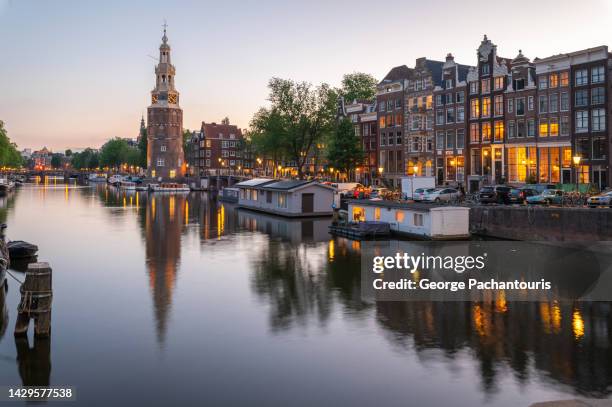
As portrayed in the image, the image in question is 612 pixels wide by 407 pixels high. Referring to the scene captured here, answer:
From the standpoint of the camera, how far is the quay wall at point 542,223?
41375 mm

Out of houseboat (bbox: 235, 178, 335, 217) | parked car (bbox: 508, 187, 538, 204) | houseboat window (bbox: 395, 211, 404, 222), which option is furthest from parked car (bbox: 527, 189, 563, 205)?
houseboat (bbox: 235, 178, 335, 217)

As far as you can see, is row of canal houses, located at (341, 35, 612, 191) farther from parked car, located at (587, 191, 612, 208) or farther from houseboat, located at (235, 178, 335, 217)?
parked car, located at (587, 191, 612, 208)

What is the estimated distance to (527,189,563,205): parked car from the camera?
2082 inches

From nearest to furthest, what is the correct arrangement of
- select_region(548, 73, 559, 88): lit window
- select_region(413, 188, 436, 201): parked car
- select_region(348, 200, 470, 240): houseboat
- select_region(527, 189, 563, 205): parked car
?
select_region(348, 200, 470, 240): houseboat → select_region(527, 189, 563, 205): parked car → select_region(413, 188, 436, 201): parked car → select_region(548, 73, 559, 88): lit window

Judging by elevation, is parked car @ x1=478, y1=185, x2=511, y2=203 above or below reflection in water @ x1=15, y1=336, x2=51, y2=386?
above

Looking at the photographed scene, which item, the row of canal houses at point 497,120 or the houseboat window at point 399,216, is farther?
the row of canal houses at point 497,120

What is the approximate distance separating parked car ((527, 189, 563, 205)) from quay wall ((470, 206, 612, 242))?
6032 mm

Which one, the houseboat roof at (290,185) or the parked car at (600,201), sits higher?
the houseboat roof at (290,185)

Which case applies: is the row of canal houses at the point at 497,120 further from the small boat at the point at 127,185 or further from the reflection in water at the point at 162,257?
the small boat at the point at 127,185

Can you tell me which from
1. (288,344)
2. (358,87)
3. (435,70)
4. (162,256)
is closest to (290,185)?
(162,256)

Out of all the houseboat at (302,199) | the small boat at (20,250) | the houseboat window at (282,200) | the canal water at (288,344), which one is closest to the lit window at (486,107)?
the houseboat at (302,199)

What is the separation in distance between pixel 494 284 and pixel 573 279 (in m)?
4.66

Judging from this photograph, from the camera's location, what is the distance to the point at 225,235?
5672 cm

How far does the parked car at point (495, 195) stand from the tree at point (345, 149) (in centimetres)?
4251
